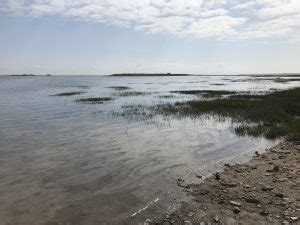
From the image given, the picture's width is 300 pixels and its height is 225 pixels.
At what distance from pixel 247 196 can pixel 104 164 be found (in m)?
6.15

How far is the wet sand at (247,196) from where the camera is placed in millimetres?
8258

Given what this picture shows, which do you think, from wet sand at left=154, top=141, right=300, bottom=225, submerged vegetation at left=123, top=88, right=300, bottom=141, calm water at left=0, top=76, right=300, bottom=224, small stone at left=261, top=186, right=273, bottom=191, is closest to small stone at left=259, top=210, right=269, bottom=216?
wet sand at left=154, top=141, right=300, bottom=225

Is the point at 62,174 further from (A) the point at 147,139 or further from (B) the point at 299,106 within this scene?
(B) the point at 299,106

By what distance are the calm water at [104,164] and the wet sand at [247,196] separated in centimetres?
69

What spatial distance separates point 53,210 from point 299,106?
80.8ft

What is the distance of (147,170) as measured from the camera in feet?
42.2

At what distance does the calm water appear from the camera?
9.21 meters

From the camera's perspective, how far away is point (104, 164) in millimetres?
13586

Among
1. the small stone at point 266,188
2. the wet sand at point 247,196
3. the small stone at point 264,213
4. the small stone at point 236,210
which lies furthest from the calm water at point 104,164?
the small stone at point 266,188

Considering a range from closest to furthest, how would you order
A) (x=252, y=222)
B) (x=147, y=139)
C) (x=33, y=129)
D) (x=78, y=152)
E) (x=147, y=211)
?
(x=252, y=222) → (x=147, y=211) → (x=78, y=152) → (x=147, y=139) → (x=33, y=129)

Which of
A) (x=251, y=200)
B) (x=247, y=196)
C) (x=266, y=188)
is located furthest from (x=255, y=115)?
(x=251, y=200)

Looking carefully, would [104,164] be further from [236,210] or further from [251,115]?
[251,115]

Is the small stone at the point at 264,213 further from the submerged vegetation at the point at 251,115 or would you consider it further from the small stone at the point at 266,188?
the submerged vegetation at the point at 251,115

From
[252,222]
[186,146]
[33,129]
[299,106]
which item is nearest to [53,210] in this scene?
[252,222]
